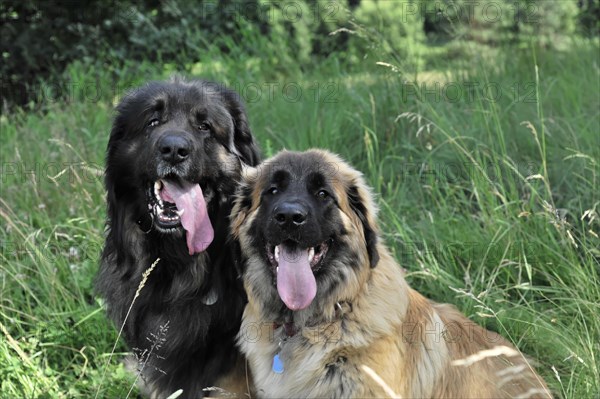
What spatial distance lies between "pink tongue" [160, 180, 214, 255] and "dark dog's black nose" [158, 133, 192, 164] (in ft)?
0.64

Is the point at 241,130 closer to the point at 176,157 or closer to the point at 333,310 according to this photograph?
the point at 176,157

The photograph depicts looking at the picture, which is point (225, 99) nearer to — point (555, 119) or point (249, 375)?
point (249, 375)

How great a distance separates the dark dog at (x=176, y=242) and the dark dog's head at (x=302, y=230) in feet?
0.68

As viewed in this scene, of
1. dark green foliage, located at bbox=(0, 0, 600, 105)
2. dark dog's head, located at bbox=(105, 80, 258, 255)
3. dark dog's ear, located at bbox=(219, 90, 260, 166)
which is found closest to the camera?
dark dog's head, located at bbox=(105, 80, 258, 255)

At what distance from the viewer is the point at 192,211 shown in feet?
12.8

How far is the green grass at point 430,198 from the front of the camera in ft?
14.8

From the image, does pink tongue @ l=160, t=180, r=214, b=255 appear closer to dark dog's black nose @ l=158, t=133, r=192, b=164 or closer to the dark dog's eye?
dark dog's black nose @ l=158, t=133, r=192, b=164

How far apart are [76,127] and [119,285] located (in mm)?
3595

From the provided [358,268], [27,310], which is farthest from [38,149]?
[358,268]

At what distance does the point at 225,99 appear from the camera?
13.9 feet

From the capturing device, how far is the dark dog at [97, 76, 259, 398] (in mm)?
3986

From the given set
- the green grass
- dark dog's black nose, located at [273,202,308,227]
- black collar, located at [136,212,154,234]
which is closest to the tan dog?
dark dog's black nose, located at [273,202,308,227]

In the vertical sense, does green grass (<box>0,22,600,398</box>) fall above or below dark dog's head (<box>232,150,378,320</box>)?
below

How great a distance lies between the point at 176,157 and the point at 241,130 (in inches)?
23.6
